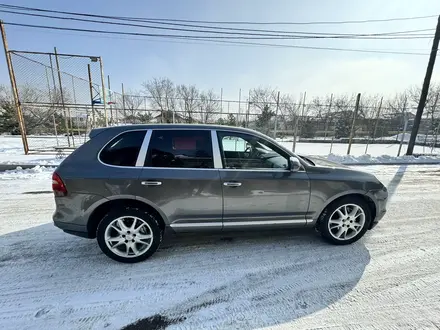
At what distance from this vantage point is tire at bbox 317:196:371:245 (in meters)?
3.14

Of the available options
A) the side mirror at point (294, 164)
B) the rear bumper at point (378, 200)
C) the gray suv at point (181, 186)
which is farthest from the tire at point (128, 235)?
the rear bumper at point (378, 200)

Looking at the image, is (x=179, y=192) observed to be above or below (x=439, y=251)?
above

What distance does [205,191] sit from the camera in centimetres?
276

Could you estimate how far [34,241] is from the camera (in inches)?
127

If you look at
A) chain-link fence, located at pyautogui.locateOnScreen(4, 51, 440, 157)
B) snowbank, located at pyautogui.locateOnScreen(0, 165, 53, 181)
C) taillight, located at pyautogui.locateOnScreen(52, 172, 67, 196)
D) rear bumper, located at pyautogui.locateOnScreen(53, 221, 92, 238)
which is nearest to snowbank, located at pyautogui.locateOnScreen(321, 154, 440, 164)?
chain-link fence, located at pyautogui.locateOnScreen(4, 51, 440, 157)

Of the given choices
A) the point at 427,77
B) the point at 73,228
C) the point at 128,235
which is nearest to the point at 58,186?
the point at 73,228

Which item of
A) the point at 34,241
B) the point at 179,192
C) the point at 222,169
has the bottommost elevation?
the point at 34,241

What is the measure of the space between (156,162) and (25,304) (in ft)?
6.09

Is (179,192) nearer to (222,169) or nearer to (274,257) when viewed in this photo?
(222,169)

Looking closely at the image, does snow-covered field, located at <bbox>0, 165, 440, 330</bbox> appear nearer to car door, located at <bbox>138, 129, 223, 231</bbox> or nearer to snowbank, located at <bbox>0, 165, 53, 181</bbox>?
car door, located at <bbox>138, 129, 223, 231</bbox>

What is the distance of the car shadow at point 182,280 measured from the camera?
6.66 feet

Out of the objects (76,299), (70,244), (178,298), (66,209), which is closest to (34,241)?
(70,244)

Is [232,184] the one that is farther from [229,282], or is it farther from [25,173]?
[25,173]

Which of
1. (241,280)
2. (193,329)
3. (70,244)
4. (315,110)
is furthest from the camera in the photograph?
(315,110)
